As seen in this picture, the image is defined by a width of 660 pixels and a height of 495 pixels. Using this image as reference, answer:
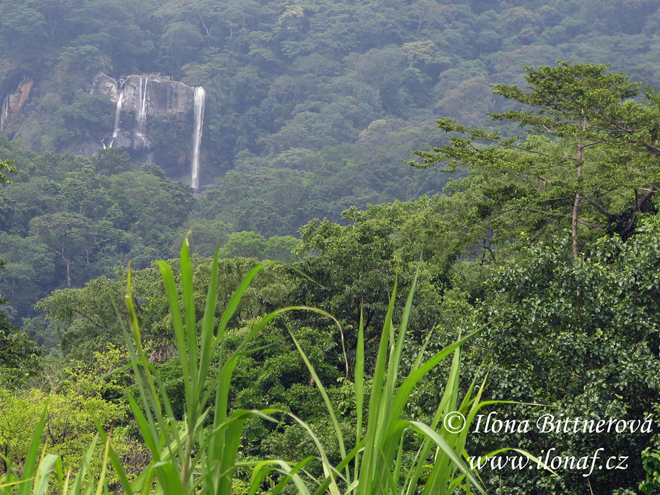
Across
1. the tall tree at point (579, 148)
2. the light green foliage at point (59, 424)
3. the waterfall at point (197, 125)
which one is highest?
the tall tree at point (579, 148)

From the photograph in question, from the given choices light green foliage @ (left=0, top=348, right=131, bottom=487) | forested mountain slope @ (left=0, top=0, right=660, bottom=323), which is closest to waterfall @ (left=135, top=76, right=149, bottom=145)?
forested mountain slope @ (left=0, top=0, right=660, bottom=323)

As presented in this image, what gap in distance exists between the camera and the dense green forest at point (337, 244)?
2630 millimetres

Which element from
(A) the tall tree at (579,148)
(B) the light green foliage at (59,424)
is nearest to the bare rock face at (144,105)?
(A) the tall tree at (579,148)

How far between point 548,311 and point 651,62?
69.5 metres

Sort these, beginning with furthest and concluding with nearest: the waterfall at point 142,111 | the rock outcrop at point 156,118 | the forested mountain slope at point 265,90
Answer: the waterfall at point 142,111 → the rock outcrop at point 156,118 → the forested mountain slope at point 265,90

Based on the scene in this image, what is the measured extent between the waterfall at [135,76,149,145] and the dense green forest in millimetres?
2128

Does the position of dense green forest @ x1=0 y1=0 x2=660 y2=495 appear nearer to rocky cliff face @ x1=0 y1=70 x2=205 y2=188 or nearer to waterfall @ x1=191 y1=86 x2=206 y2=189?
rocky cliff face @ x1=0 y1=70 x2=205 y2=188

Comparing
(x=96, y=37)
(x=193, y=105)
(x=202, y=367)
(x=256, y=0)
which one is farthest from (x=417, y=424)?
(x=256, y=0)

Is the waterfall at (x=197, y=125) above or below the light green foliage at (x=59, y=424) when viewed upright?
below

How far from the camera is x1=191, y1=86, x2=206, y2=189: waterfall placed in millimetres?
68750

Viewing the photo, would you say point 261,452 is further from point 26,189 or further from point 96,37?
point 96,37

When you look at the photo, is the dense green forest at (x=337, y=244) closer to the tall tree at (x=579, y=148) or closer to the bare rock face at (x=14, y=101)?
the tall tree at (x=579, y=148)

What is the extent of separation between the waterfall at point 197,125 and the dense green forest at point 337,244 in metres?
1.28

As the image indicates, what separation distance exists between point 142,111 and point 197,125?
5.77m
